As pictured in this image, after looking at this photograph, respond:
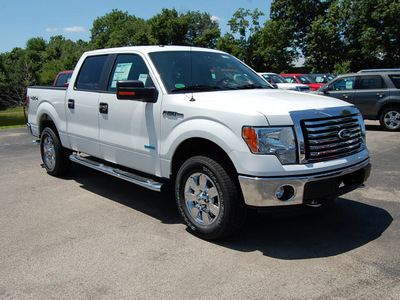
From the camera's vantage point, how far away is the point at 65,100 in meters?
6.07

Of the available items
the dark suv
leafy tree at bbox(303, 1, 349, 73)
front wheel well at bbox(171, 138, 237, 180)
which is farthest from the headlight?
leafy tree at bbox(303, 1, 349, 73)

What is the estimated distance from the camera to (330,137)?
12.3 ft

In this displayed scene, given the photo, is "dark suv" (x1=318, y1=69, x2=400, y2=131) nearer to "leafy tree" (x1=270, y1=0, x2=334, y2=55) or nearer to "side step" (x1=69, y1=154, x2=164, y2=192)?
"side step" (x1=69, y1=154, x2=164, y2=192)

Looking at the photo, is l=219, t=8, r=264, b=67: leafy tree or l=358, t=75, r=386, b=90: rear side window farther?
l=219, t=8, r=264, b=67: leafy tree

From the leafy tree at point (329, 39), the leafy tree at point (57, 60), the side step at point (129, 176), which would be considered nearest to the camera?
the side step at point (129, 176)

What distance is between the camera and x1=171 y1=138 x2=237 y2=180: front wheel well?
3.88m

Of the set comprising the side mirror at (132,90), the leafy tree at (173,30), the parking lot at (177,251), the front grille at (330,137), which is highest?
the leafy tree at (173,30)

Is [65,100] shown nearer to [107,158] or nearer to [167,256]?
[107,158]

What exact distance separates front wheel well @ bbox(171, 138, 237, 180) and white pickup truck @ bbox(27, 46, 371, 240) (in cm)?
1

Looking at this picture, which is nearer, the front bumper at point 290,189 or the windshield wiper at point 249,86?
the front bumper at point 290,189

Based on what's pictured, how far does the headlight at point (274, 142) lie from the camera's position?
351 centimetres

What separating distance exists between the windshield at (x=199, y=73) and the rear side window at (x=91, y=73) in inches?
43.5

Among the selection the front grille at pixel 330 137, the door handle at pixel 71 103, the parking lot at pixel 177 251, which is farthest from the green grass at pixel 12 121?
the front grille at pixel 330 137

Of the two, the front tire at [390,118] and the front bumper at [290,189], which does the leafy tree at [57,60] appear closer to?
the front tire at [390,118]
